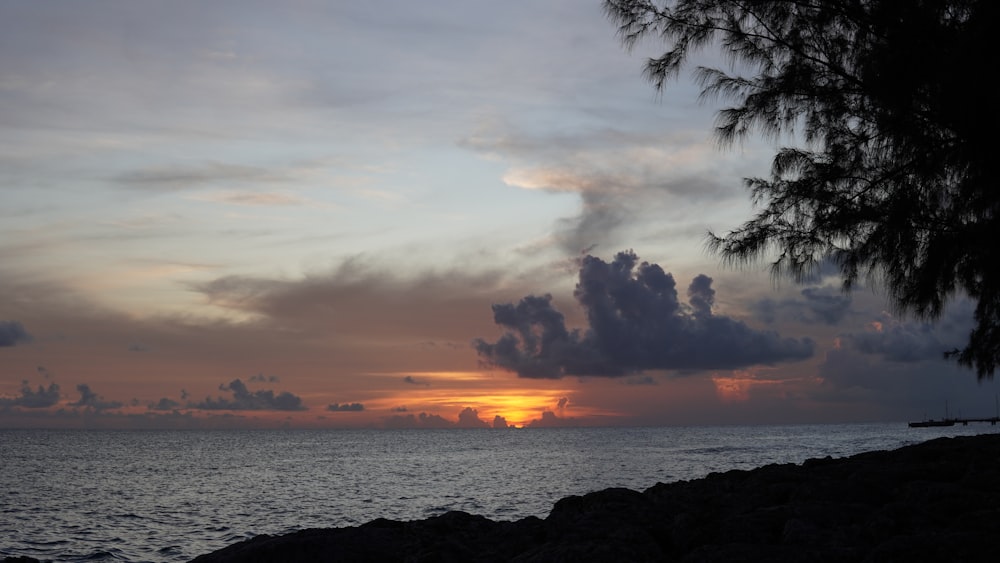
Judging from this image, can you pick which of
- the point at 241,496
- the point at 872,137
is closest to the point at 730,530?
the point at 872,137

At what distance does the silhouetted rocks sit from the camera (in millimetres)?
7945

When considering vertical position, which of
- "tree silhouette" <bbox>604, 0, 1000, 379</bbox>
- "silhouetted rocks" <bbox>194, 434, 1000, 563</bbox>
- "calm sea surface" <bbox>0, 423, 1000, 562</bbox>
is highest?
"tree silhouette" <bbox>604, 0, 1000, 379</bbox>

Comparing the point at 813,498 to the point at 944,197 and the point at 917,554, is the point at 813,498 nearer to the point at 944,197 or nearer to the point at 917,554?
the point at 917,554

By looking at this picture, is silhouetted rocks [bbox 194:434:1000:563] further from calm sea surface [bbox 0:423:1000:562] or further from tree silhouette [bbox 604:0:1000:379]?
calm sea surface [bbox 0:423:1000:562]

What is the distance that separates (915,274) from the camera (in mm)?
11047

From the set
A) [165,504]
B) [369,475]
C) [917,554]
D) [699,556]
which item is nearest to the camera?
[917,554]

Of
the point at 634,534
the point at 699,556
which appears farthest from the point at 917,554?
the point at 634,534

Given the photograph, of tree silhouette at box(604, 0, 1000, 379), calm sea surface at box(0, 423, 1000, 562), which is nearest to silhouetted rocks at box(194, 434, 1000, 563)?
tree silhouette at box(604, 0, 1000, 379)

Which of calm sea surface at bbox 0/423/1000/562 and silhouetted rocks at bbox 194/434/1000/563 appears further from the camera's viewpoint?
calm sea surface at bbox 0/423/1000/562

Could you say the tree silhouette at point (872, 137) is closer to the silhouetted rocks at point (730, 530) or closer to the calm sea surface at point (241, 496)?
the silhouetted rocks at point (730, 530)

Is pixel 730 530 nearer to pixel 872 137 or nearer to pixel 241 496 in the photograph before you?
pixel 872 137

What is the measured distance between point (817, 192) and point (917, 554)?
16.9 feet

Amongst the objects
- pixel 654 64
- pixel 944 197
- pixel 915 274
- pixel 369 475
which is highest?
pixel 654 64

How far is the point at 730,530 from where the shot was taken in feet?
30.4
